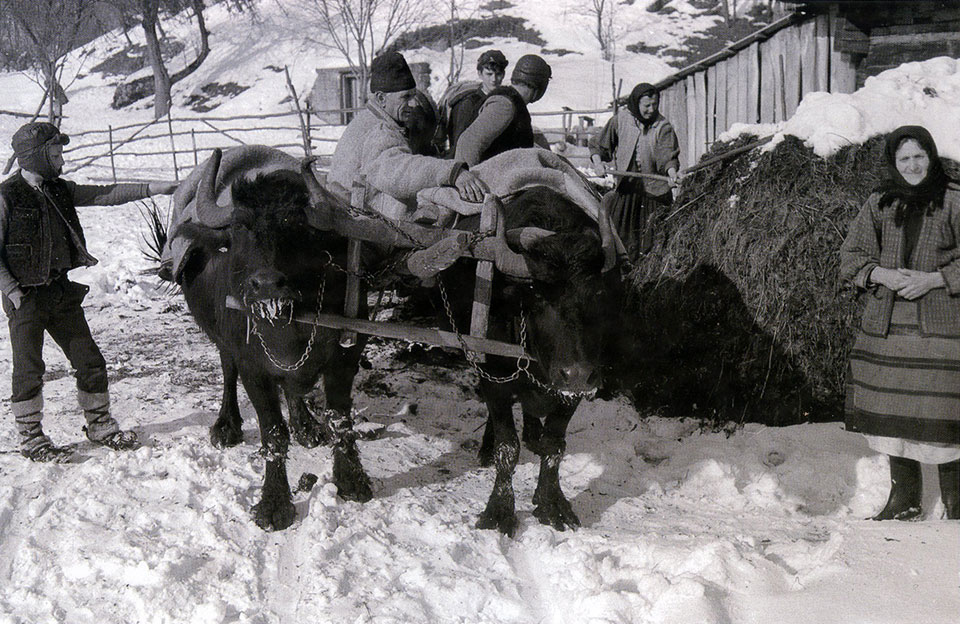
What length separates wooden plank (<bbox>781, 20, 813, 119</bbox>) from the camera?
878cm

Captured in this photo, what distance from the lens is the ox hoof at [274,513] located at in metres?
4.30

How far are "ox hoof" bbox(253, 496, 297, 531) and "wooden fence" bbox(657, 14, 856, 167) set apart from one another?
5.22m

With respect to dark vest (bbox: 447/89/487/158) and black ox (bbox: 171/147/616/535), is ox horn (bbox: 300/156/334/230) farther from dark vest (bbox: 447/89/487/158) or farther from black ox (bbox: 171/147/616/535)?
dark vest (bbox: 447/89/487/158)

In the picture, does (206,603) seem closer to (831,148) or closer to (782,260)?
(782,260)

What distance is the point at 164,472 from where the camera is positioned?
188 inches

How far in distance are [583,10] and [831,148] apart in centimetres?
3729

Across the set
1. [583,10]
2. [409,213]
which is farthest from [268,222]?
[583,10]

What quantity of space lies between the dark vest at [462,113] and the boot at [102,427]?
286 centimetres

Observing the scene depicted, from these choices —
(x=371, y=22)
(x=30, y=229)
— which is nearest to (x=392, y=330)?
(x=30, y=229)

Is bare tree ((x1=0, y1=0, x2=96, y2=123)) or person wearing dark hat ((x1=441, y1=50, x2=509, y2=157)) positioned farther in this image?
bare tree ((x1=0, y1=0, x2=96, y2=123))

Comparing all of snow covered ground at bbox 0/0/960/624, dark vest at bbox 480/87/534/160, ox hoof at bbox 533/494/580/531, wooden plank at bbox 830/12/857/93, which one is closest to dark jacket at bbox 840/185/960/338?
snow covered ground at bbox 0/0/960/624

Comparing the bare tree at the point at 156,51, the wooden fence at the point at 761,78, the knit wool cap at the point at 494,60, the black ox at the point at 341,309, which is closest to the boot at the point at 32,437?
the black ox at the point at 341,309

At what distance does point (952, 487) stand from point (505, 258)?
2.50m

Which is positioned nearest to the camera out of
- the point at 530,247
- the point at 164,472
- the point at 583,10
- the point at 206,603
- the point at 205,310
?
the point at 206,603
